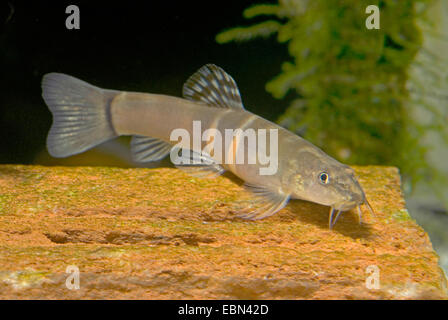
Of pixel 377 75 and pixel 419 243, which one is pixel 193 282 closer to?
pixel 419 243

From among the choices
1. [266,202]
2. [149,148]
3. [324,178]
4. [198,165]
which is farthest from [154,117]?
[324,178]

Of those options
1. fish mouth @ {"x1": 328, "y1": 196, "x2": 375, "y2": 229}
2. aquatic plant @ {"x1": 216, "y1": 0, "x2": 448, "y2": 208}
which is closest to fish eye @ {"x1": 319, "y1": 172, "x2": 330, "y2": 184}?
fish mouth @ {"x1": 328, "y1": 196, "x2": 375, "y2": 229}

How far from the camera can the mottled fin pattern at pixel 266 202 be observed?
9.08 ft

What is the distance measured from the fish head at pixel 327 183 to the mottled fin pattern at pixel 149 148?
1246mm

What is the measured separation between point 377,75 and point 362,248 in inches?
114

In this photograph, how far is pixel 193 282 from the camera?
84.3 inches

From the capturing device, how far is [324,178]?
106 inches

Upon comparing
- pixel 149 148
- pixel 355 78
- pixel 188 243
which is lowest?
pixel 188 243

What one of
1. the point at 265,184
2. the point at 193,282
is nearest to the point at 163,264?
the point at 193,282

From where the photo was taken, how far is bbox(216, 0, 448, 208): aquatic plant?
183 inches

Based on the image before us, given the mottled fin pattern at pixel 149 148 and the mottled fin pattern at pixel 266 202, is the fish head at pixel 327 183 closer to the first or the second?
the mottled fin pattern at pixel 266 202

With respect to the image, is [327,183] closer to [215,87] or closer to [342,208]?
[342,208]

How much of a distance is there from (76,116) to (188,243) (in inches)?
63.5

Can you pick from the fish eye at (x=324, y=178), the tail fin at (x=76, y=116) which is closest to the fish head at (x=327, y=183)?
the fish eye at (x=324, y=178)
